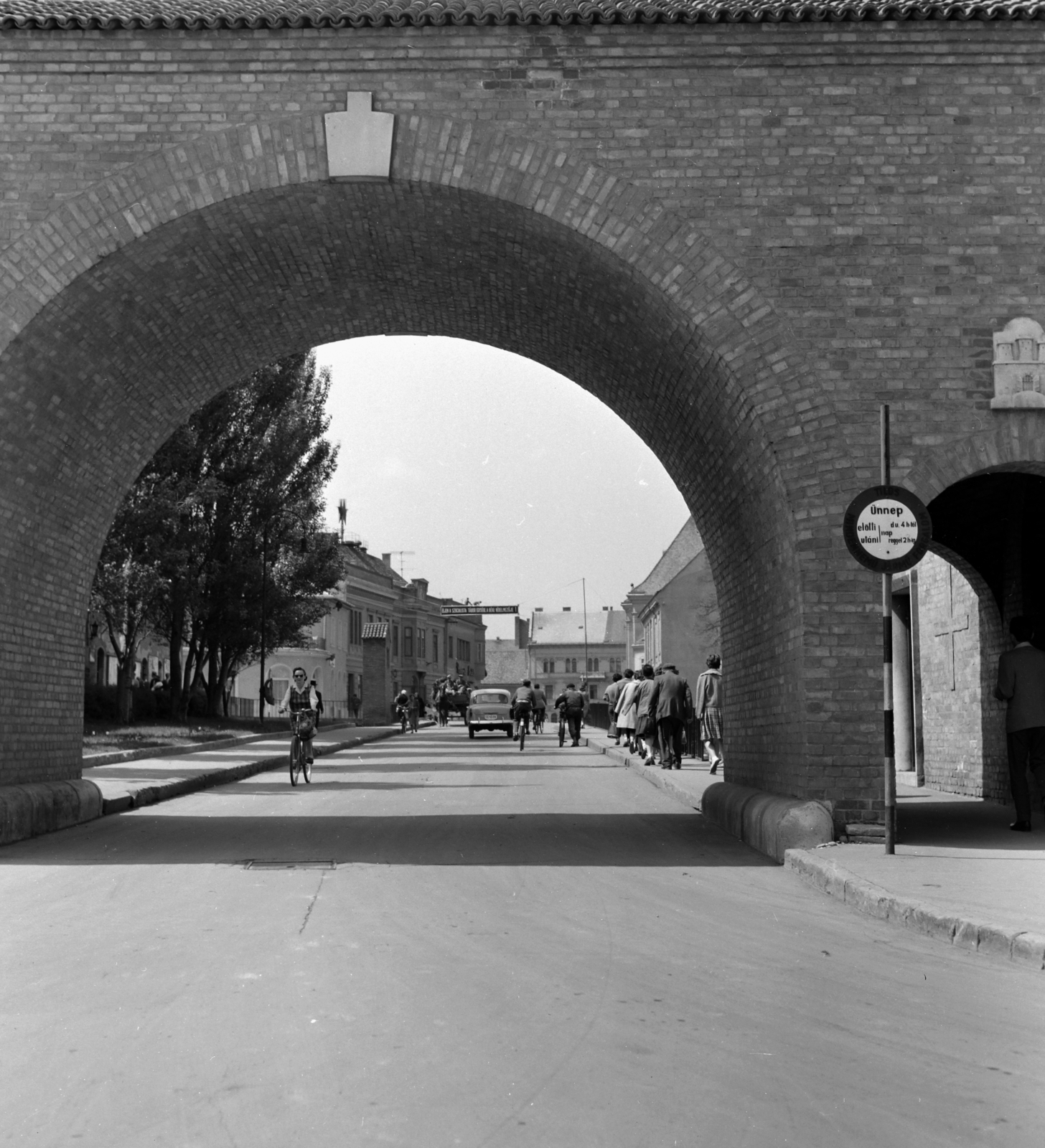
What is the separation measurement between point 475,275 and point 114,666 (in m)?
57.2

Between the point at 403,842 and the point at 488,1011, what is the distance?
6719 mm

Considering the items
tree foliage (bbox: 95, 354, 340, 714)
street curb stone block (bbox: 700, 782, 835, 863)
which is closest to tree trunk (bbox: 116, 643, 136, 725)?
tree foliage (bbox: 95, 354, 340, 714)

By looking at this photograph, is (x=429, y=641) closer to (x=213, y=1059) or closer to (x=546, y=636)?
(x=546, y=636)

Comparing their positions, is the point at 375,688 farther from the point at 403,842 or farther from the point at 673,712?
the point at 403,842

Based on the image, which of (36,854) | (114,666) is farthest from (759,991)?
(114,666)

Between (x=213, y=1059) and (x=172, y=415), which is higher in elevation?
(x=172, y=415)

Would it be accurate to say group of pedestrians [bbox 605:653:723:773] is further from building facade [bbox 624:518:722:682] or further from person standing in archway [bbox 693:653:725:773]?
building facade [bbox 624:518:722:682]

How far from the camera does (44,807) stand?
512 inches

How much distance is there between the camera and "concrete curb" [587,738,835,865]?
35.0 ft

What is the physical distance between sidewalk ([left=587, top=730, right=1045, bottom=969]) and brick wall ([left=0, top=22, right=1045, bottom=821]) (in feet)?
2.93

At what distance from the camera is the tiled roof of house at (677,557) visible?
69812mm

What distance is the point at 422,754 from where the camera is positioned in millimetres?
32125

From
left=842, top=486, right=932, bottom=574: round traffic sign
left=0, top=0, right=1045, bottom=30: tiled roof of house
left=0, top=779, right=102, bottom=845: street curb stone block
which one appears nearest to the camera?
left=842, top=486, right=932, bottom=574: round traffic sign

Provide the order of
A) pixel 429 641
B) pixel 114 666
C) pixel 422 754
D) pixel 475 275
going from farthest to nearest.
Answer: pixel 429 641, pixel 114 666, pixel 422 754, pixel 475 275
